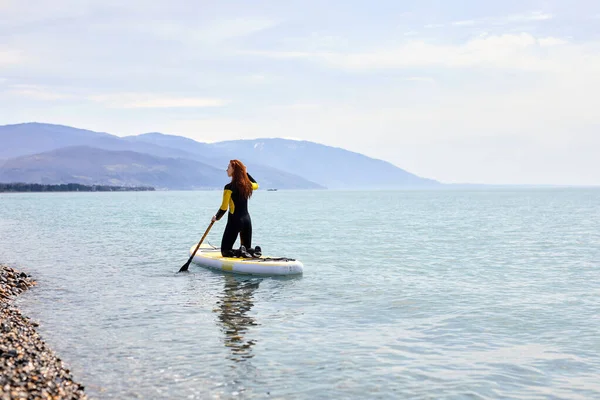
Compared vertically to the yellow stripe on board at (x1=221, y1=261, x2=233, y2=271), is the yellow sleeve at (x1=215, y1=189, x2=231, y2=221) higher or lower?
higher

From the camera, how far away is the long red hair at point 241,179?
22.0 meters

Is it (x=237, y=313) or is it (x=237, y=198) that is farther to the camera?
(x=237, y=198)

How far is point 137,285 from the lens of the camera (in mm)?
21156

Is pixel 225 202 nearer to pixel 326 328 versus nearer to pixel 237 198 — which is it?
pixel 237 198

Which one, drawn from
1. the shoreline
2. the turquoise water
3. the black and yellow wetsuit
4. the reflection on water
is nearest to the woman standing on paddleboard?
the black and yellow wetsuit

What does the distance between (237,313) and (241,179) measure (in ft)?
22.8

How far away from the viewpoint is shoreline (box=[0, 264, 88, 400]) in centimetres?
870

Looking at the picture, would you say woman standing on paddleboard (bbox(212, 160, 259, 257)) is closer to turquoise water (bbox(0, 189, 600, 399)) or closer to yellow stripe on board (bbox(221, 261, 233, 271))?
yellow stripe on board (bbox(221, 261, 233, 271))

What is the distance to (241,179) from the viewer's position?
22141mm

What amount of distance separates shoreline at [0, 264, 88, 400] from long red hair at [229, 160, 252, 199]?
9.38m

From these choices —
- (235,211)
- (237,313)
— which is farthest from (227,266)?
(237,313)

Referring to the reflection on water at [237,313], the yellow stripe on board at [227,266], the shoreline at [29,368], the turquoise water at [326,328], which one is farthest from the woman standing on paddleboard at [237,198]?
the shoreline at [29,368]

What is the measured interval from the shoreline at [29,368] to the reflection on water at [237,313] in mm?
3393

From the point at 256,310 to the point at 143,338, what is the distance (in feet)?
13.0
